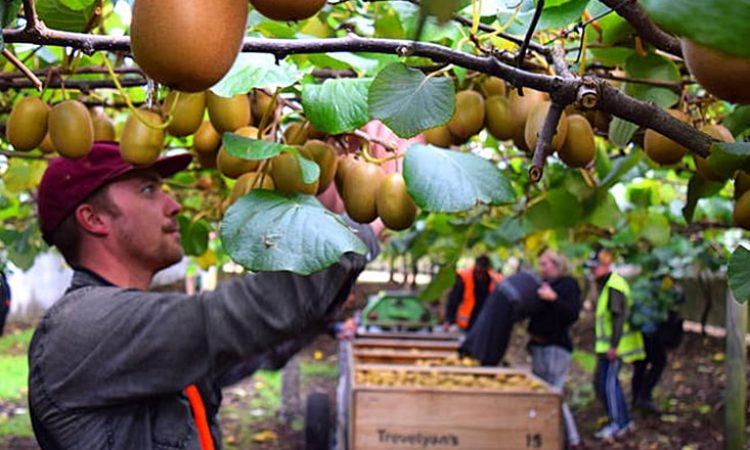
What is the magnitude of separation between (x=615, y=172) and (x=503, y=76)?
87 centimetres

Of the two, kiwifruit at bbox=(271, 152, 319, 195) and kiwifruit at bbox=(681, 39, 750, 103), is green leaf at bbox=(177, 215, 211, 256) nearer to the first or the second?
kiwifruit at bbox=(271, 152, 319, 195)

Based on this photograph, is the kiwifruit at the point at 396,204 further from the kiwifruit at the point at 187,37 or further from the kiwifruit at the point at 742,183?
the kiwifruit at the point at 187,37

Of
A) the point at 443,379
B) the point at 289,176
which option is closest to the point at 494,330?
the point at 443,379

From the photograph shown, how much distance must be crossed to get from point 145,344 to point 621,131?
76 centimetres

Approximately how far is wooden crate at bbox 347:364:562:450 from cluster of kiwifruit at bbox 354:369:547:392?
8.6 inches

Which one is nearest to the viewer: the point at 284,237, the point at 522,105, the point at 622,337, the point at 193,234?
the point at 284,237

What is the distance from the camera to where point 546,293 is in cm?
544

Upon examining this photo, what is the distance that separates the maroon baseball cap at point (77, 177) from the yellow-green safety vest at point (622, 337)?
12.9 feet

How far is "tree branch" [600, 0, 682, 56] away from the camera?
27.0 inches

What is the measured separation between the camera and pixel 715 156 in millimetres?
694

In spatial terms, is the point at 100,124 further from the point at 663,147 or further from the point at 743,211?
the point at 743,211

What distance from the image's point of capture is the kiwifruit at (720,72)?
1.47ft

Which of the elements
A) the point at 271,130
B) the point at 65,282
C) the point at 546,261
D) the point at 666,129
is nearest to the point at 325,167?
the point at 271,130

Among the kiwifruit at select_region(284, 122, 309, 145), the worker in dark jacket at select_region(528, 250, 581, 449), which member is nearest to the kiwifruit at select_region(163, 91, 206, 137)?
the kiwifruit at select_region(284, 122, 309, 145)
